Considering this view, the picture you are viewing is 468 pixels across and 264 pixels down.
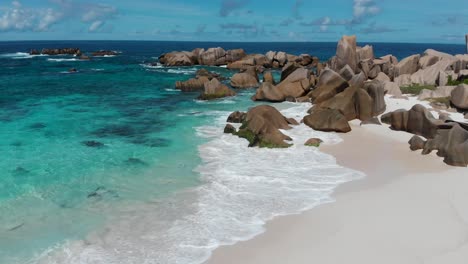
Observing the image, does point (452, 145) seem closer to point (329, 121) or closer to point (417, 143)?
point (417, 143)

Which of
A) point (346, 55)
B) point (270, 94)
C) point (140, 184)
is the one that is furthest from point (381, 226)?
point (346, 55)

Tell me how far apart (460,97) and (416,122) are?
253 inches

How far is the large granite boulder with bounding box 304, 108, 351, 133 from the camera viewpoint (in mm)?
23641

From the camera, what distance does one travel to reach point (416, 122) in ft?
73.4

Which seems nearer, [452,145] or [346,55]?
[452,145]

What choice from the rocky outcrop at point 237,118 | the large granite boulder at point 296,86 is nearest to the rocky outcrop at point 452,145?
the rocky outcrop at point 237,118

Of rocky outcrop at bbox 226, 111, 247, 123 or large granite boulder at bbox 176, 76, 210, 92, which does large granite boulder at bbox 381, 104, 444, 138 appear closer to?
rocky outcrop at bbox 226, 111, 247, 123

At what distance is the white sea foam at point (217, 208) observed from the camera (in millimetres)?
10969

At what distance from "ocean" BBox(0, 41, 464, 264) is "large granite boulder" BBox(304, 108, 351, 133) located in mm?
547

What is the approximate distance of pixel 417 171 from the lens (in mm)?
17109

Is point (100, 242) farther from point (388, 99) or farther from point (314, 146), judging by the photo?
point (388, 99)

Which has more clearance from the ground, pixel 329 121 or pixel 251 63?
pixel 251 63

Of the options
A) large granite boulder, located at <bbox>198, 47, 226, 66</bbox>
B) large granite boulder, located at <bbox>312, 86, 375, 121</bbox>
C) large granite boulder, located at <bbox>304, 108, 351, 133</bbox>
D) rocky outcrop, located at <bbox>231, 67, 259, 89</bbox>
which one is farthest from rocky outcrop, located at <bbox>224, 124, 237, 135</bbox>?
large granite boulder, located at <bbox>198, 47, 226, 66</bbox>

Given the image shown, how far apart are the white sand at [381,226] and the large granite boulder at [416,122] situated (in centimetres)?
388
